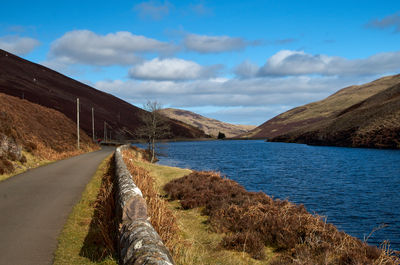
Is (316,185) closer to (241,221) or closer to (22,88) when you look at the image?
(241,221)

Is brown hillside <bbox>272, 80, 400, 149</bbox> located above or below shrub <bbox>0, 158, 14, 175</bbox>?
above

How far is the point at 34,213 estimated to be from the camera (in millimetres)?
10594

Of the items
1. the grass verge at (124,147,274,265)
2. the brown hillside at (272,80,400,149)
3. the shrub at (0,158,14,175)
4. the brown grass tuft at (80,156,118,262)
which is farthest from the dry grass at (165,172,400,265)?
the brown hillside at (272,80,400,149)

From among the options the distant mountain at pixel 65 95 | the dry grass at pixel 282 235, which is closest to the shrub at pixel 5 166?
the dry grass at pixel 282 235

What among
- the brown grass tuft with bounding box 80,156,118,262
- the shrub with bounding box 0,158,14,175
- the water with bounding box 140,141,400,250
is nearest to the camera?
the brown grass tuft with bounding box 80,156,118,262

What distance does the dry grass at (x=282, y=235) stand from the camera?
775 cm

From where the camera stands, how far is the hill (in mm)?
21319

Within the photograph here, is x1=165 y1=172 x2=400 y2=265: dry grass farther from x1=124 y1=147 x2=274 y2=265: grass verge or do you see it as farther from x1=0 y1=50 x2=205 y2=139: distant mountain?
x1=0 y1=50 x2=205 y2=139: distant mountain

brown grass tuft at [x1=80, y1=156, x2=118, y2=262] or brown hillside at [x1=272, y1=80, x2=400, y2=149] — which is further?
brown hillside at [x1=272, y1=80, x2=400, y2=149]

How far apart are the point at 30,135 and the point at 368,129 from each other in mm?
77599

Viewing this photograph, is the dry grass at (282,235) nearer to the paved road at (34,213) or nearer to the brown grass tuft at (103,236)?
the brown grass tuft at (103,236)

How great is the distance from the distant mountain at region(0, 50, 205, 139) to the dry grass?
7655cm

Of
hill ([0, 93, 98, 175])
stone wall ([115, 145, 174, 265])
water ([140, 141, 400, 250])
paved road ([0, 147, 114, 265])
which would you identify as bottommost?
water ([140, 141, 400, 250])

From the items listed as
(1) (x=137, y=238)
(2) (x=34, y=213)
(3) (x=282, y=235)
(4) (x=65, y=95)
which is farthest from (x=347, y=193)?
(4) (x=65, y=95)
